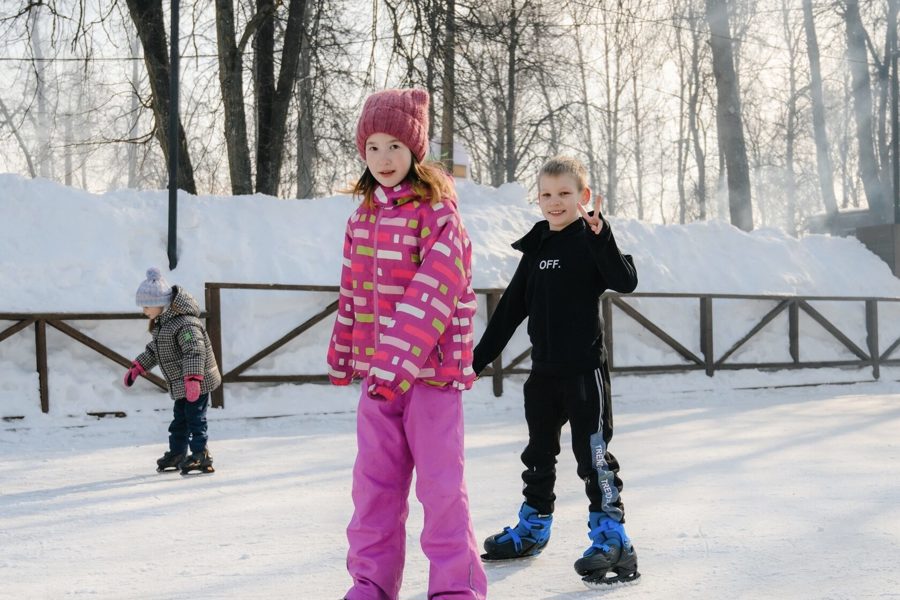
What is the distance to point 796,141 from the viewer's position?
35.2m

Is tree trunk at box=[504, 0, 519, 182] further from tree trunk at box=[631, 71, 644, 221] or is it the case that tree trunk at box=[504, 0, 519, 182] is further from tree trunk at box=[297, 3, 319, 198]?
tree trunk at box=[631, 71, 644, 221]

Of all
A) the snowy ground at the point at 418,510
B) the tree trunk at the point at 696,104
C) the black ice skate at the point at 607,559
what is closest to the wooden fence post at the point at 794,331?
the snowy ground at the point at 418,510

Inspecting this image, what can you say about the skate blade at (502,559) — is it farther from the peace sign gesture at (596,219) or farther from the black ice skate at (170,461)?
the black ice skate at (170,461)

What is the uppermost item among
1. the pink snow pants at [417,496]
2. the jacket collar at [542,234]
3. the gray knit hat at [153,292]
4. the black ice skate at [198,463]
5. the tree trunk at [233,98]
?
the tree trunk at [233,98]

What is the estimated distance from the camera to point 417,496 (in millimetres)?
2504

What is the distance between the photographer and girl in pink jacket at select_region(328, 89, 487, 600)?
2.46 metres

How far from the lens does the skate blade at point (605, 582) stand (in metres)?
2.95

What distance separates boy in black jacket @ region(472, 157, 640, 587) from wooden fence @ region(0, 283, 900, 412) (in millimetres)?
5320

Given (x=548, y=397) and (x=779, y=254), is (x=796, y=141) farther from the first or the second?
(x=548, y=397)

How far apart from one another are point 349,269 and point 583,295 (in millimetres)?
960

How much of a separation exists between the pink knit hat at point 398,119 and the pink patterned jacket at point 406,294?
139 mm

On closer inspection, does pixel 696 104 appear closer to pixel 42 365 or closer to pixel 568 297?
pixel 42 365

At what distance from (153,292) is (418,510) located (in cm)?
211

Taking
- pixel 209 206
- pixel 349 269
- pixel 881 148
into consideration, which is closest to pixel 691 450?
pixel 349 269
